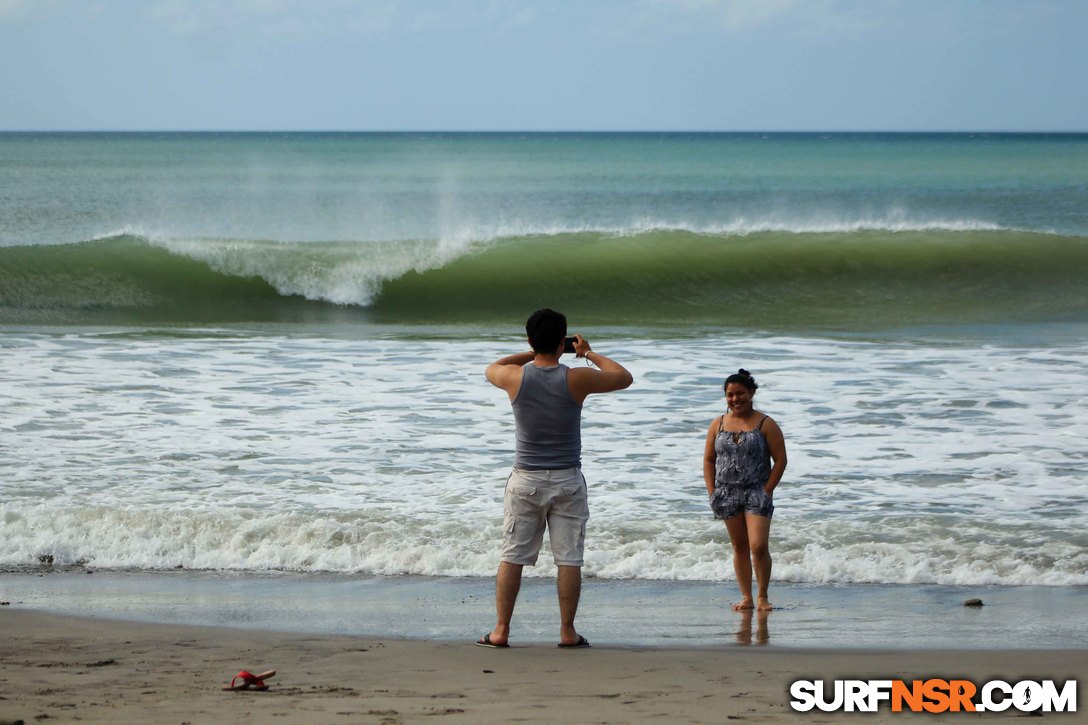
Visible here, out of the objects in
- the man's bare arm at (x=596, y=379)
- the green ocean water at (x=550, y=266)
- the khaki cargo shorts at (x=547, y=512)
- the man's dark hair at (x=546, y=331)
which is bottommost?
the khaki cargo shorts at (x=547, y=512)

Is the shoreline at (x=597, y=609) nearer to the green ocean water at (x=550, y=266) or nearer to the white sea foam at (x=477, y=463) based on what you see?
the white sea foam at (x=477, y=463)

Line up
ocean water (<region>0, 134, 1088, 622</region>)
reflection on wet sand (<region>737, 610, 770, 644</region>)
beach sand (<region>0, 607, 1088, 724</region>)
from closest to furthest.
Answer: beach sand (<region>0, 607, 1088, 724</region>), reflection on wet sand (<region>737, 610, 770, 644</region>), ocean water (<region>0, 134, 1088, 622</region>)

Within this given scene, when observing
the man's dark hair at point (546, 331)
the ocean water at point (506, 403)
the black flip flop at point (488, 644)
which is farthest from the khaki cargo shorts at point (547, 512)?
the ocean water at point (506, 403)

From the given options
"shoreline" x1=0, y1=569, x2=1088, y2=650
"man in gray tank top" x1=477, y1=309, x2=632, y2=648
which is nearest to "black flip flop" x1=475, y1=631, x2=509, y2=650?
"man in gray tank top" x1=477, y1=309, x2=632, y2=648

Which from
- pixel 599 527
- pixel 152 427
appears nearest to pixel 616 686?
pixel 599 527

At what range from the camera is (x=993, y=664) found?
208 inches

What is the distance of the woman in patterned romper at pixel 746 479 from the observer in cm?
634

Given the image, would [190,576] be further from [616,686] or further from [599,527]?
[616,686]

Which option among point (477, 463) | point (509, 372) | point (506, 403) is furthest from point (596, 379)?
point (506, 403)

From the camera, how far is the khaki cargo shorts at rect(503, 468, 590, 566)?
220 inches

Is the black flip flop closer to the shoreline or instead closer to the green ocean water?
the shoreline

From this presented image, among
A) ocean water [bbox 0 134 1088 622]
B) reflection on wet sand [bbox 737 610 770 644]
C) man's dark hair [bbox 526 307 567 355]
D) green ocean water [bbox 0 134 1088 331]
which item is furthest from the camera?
green ocean water [bbox 0 134 1088 331]

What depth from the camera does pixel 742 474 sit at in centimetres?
638

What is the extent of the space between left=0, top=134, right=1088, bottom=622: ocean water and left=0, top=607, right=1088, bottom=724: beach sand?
1.56 metres
